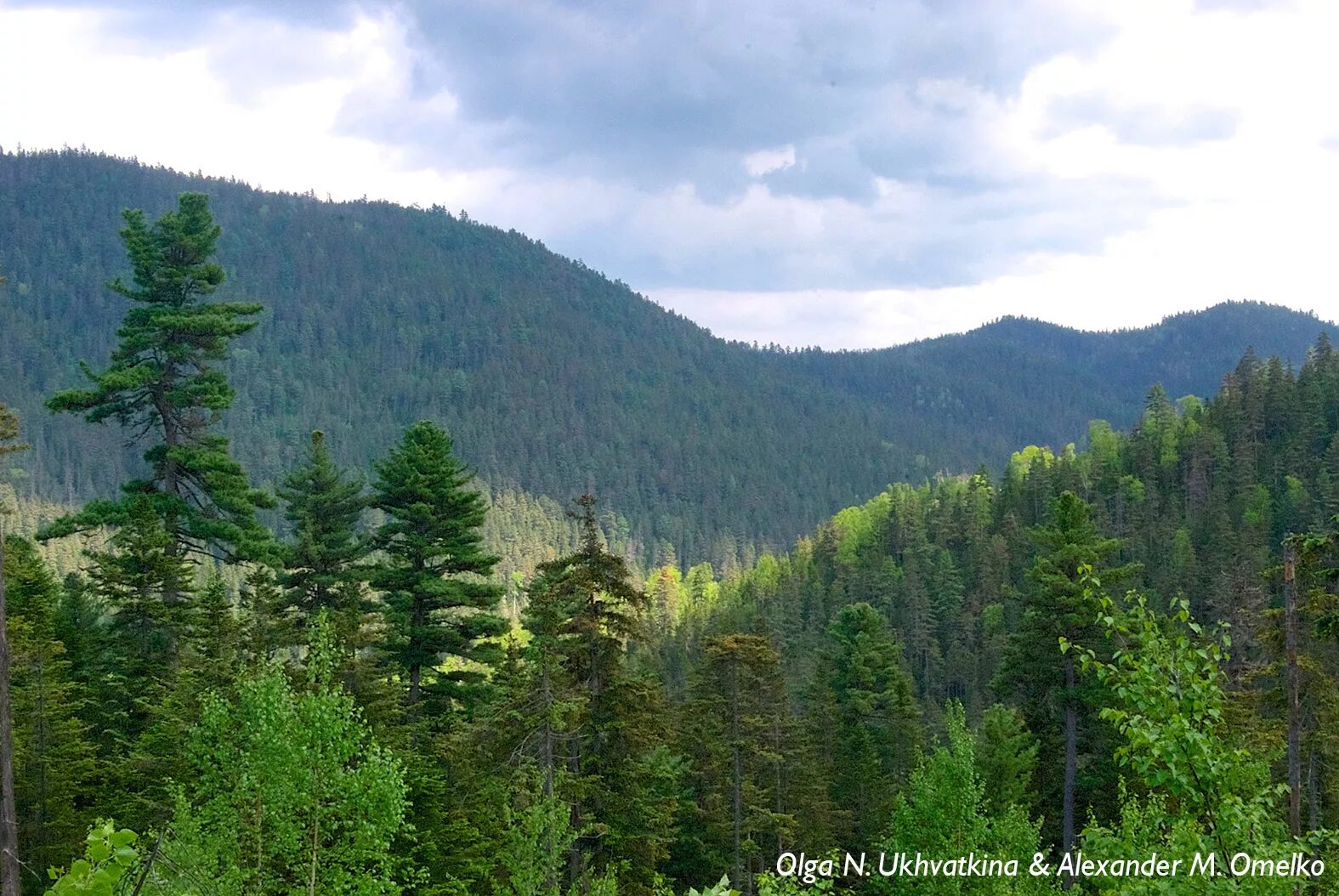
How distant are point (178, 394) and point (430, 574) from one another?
8151mm

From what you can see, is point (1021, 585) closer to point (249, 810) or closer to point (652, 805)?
point (652, 805)

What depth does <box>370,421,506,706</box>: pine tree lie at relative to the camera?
2898 cm

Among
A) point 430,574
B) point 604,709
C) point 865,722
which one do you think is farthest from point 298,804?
point 865,722

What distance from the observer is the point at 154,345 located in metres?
27.4

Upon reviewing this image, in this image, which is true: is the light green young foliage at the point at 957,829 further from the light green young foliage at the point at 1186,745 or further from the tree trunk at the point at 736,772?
the light green young foliage at the point at 1186,745

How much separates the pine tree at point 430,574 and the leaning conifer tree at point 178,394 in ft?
11.7

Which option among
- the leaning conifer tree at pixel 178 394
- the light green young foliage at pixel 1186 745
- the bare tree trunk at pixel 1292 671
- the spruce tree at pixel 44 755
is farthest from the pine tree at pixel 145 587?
the bare tree trunk at pixel 1292 671

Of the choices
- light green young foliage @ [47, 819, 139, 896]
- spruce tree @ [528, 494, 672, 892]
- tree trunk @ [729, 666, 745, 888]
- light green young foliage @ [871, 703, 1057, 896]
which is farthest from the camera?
tree trunk @ [729, 666, 745, 888]

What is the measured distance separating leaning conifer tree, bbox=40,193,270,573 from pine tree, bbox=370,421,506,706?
11.7 feet

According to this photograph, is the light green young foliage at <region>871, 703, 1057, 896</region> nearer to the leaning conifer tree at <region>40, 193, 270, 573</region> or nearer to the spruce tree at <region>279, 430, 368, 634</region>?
the spruce tree at <region>279, 430, 368, 634</region>

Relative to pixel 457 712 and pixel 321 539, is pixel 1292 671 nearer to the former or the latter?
pixel 457 712

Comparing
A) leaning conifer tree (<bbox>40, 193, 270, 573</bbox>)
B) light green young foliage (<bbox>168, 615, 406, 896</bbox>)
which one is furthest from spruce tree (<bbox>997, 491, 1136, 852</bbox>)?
leaning conifer tree (<bbox>40, 193, 270, 573</bbox>)

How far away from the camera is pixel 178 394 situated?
88.5ft

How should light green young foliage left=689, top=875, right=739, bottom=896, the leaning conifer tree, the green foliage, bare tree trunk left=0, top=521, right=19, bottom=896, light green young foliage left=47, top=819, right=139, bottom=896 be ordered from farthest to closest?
the green foliage, the leaning conifer tree, bare tree trunk left=0, top=521, right=19, bottom=896, light green young foliage left=689, top=875, right=739, bottom=896, light green young foliage left=47, top=819, right=139, bottom=896
